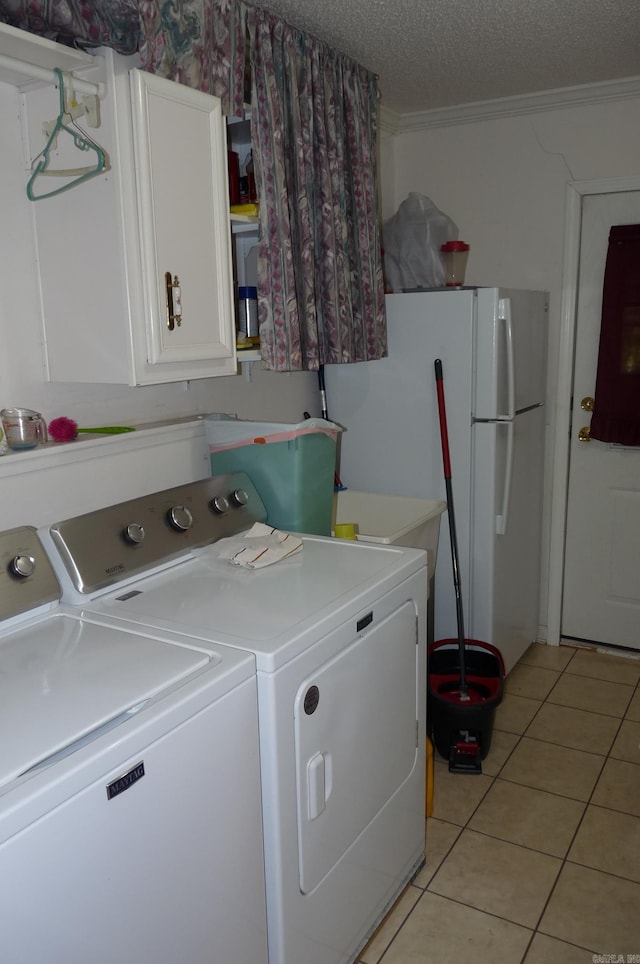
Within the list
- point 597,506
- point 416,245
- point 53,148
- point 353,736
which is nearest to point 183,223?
point 53,148

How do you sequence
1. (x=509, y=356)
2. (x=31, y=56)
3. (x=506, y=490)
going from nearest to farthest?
1. (x=31, y=56)
2. (x=509, y=356)
3. (x=506, y=490)

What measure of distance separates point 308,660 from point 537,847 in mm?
1250

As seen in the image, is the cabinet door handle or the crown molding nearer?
the cabinet door handle

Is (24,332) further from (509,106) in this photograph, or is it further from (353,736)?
(509,106)

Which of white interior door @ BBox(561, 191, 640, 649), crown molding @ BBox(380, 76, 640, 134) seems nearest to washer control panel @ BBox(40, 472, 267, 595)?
white interior door @ BBox(561, 191, 640, 649)

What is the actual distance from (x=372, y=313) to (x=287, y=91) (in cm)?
80

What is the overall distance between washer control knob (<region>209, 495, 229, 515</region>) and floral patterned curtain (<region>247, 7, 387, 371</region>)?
445 mm

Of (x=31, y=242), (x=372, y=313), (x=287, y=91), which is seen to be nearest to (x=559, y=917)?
(x=372, y=313)

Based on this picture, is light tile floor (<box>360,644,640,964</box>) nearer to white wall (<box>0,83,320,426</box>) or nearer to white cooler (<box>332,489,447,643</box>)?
white cooler (<box>332,489,447,643</box>)

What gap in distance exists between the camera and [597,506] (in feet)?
11.3

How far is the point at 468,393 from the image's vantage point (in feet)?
9.36

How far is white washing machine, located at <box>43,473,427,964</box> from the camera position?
151 cm

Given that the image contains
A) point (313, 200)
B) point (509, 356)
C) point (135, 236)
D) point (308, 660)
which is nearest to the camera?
point (308, 660)

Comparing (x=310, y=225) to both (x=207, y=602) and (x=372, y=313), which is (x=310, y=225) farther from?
(x=207, y=602)
